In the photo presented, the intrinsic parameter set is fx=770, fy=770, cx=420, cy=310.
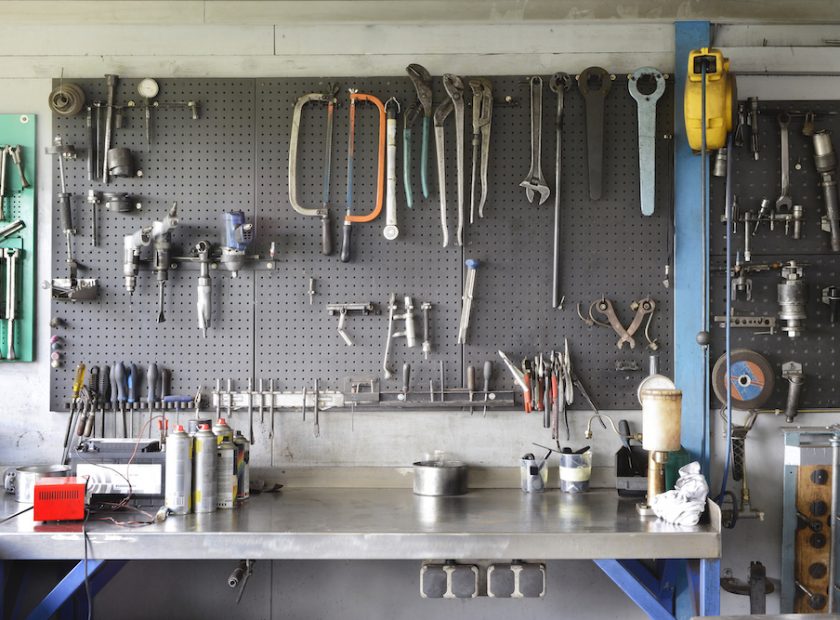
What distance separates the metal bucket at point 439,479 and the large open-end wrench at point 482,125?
0.97 metres

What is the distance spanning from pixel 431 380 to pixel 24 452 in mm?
1623

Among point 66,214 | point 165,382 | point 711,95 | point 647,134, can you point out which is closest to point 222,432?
point 165,382

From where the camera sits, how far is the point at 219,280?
3035mm

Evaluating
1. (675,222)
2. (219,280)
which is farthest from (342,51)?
(675,222)

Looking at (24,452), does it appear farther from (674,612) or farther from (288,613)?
(674,612)

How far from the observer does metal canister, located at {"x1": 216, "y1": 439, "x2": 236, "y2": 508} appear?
101 inches

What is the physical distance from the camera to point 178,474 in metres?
2.47

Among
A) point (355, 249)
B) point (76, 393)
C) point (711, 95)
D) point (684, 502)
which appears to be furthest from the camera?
point (355, 249)

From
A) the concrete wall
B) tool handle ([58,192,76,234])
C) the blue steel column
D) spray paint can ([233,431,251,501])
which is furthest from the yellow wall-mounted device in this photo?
tool handle ([58,192,76,234])

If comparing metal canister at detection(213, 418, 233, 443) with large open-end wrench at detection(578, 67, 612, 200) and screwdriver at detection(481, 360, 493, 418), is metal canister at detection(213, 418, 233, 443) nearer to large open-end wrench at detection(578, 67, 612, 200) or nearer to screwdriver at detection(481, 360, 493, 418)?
screwdriver at detection(481, 360, 493, 418)

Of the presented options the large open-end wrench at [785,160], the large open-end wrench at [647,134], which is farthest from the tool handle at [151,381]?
the large open-end wrench at [785,160]

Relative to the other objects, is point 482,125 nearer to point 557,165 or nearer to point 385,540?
point 557,165

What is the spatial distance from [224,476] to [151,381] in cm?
62

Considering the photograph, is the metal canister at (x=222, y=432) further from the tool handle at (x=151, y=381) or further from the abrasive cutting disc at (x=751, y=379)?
the abrasive cutting disc at (x=751, y=379)
